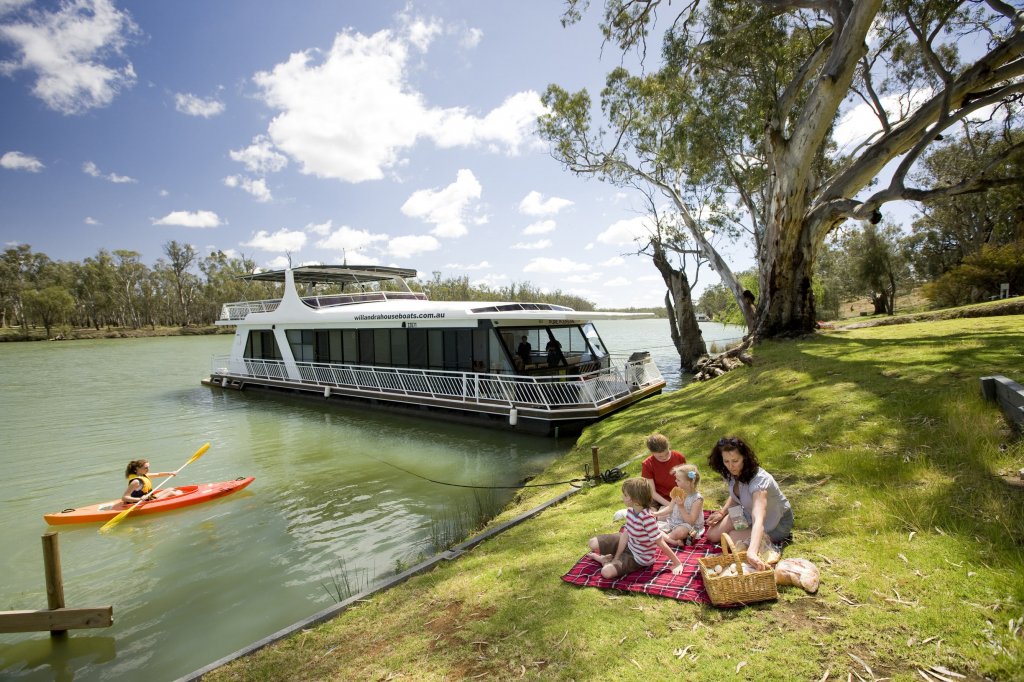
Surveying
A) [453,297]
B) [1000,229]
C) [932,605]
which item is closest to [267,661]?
[932,605]

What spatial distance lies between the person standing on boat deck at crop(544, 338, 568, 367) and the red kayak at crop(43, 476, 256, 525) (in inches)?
311

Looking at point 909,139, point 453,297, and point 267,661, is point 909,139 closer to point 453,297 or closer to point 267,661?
point 267,661

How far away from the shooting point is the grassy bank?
2975 millimetres

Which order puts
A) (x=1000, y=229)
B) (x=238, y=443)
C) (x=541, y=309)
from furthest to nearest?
(x=1000, y=229), (x=541, y=309), (x=238, y=443)

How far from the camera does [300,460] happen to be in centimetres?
1155

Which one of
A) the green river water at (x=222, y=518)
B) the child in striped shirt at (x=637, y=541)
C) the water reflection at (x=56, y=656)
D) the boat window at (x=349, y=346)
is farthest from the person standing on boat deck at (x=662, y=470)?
the boat window at (x=349, y=346)

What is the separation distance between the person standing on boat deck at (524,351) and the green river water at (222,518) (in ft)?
7.14

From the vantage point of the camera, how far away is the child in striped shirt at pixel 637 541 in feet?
13.6

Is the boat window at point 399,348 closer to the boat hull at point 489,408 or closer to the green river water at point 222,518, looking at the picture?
the boat hull at point 489,408

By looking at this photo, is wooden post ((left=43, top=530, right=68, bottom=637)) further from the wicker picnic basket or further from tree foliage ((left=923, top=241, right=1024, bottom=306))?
tree foliage ((left=923, top=241, right=1024, bottom=306))

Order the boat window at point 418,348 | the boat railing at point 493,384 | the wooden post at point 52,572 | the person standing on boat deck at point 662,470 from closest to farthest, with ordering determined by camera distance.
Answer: the wooden post at point 52,572
the person standing on boat deck at point 662,470
the boat railing at point 493,384
the boat window at point 418,348

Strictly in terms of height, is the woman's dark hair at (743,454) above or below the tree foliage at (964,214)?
below

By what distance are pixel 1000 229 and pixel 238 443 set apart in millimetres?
46975

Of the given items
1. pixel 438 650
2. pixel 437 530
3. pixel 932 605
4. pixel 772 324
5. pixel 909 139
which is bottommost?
pixel 437 530
